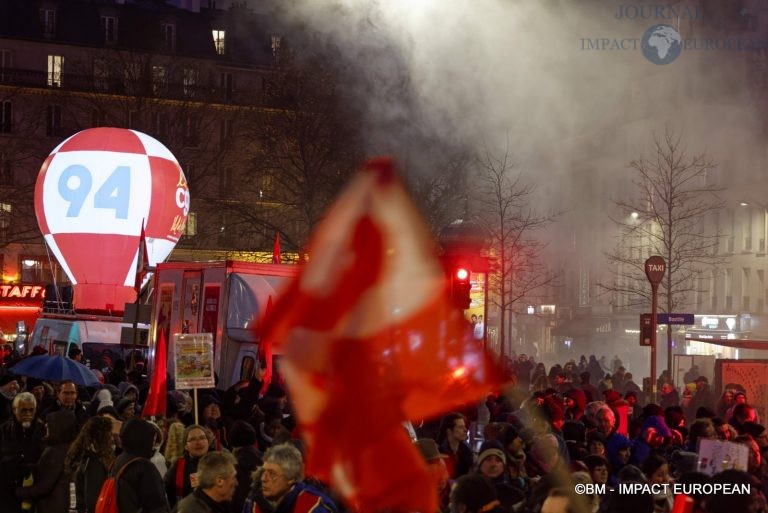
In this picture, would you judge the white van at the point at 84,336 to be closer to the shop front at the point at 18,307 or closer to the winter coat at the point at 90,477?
the shop front at the point at 18,307

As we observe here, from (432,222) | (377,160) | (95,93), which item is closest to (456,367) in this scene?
(377,160)

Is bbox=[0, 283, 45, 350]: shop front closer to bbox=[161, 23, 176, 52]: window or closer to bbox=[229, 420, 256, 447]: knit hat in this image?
bbox=[161, 23, 176, 52]: window

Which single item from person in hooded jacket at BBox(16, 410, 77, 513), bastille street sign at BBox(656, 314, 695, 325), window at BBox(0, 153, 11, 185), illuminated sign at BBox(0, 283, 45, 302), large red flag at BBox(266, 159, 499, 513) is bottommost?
person in hooded jacket at BBox(16, 410, 77, 513)

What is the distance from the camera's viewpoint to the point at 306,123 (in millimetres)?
37906

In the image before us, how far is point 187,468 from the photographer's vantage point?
7859 millimetres

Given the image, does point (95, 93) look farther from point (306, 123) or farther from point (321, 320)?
point (321, 320)

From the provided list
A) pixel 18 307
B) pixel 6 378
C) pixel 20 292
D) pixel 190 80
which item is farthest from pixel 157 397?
pixel 190 80

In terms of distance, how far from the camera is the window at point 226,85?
213 feet

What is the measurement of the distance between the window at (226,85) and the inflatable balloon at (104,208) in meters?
29.0

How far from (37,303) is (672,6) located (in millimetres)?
24599

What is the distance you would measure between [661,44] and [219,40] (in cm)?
3431

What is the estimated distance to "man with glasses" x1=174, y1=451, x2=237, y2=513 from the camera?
6.14m

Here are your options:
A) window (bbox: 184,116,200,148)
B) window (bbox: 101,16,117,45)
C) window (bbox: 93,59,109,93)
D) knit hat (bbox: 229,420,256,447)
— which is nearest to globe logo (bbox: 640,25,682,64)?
window (bbox: 184,116,200,148)

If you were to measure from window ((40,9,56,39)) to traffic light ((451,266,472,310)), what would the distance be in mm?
55489
